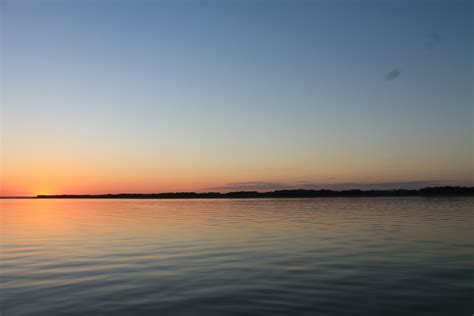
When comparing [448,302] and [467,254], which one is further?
[467,254]

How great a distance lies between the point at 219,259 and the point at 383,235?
47.4 ft

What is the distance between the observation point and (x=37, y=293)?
1370 centimetres

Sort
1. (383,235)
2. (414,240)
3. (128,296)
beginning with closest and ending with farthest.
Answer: (128,296)
(414,240)
(383,235)

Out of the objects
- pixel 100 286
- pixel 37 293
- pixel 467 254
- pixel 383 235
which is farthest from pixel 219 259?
pixel 383 235

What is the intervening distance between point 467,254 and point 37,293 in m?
19.8

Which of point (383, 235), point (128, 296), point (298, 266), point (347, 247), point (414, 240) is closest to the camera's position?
point (128, 296)

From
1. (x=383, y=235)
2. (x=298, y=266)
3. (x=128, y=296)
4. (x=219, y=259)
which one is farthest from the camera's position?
(x=383, y=235)

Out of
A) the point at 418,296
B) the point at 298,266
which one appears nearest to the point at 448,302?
the point at 418,296

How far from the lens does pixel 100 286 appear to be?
14391 mm

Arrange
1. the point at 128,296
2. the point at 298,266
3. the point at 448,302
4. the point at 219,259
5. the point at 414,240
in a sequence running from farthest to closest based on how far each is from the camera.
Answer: the point at 414,240 → the point at 219,259 → the point at 298,266 → the point at 128,296 → the point at 448,302

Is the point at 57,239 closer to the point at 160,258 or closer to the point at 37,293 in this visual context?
the point at 160,258

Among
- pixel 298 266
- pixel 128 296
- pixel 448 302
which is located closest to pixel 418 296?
pixel 448 302

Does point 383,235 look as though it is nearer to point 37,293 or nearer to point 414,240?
point 414,240

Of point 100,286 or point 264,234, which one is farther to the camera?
point 264,234
